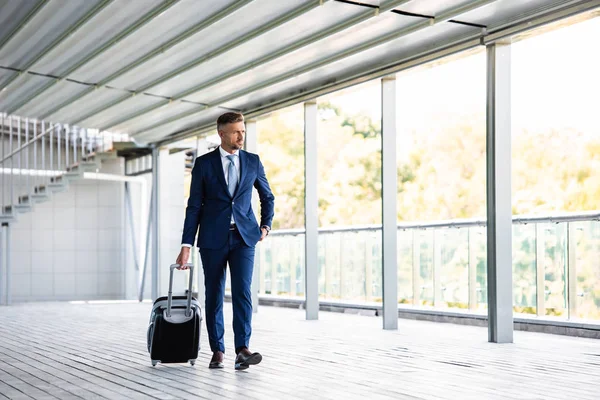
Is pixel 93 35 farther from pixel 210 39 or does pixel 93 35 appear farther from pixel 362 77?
pixel 362 77

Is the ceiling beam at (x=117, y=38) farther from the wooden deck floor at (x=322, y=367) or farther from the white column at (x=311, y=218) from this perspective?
the wooden deck floor at (x=322, y=367)

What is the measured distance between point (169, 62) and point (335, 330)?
3904mm

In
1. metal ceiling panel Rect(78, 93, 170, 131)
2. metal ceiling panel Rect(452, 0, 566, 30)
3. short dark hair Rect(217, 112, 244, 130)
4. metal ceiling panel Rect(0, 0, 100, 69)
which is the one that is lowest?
short dark hair Rect(217, 112, 244, 130)

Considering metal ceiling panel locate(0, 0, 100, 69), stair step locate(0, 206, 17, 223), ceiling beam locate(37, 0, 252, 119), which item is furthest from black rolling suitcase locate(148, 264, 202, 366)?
stair step locate(0, 206, 17, 223)

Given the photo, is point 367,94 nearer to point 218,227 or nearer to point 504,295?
point 504,295

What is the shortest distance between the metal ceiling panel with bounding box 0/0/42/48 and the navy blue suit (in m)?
3.47

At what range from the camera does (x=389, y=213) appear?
10203 millimetres

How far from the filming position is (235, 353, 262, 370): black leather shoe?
614 cm

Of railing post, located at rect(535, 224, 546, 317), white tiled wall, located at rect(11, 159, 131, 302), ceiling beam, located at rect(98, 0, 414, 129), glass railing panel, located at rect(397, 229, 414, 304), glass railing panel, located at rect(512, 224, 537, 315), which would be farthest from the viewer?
white tiled wall, located at rect(11, 159, 131, 302)

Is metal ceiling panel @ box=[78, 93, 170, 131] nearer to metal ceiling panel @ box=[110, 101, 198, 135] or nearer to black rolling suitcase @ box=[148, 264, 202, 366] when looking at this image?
metal ceiling panel @ box=[110, 101, 198, 135]

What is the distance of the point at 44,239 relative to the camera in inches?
746

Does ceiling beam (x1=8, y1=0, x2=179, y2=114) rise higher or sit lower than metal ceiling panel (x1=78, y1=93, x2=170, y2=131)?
higher

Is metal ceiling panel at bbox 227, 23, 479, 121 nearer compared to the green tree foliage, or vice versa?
metal ceiling panel at bbox 227, 23, 479, 121

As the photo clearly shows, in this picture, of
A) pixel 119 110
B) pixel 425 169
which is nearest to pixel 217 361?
pixel 119 110
